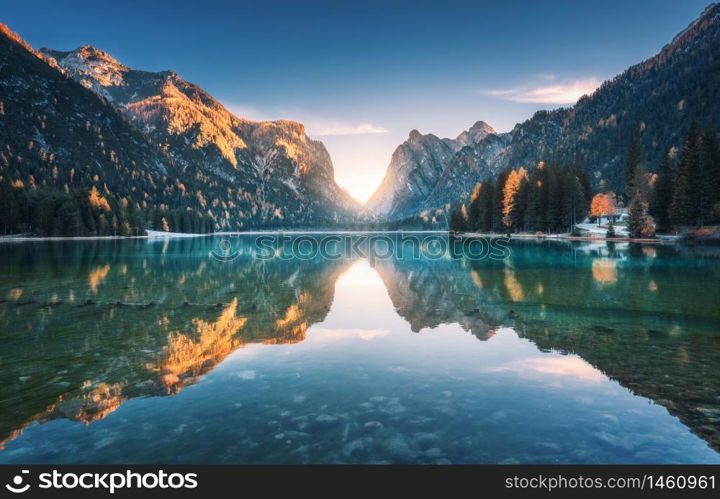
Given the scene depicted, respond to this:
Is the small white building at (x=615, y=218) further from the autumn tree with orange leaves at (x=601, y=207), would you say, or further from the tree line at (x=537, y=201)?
the tree line at (x=537, y=201)

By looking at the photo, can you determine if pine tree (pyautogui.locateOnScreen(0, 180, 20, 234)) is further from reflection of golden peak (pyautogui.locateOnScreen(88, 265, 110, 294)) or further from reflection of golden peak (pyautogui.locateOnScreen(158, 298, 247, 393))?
reflection of golden peak (pyautogui.locateOnScreen(158, 298, 247, 393))

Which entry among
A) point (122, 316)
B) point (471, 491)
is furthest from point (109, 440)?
point (122, 316)

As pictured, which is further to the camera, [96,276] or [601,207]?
[601,207]

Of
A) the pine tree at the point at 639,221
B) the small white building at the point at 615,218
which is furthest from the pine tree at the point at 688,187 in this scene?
the small white building at the point at 615,218

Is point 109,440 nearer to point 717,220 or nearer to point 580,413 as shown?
point 580,413

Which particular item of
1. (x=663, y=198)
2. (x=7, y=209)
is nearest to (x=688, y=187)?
(x=663, y=198)

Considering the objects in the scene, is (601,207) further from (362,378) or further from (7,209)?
(7,209)

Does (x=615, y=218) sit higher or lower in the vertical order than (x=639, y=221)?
higher

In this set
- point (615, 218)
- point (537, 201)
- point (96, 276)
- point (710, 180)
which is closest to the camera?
point (96, 276)

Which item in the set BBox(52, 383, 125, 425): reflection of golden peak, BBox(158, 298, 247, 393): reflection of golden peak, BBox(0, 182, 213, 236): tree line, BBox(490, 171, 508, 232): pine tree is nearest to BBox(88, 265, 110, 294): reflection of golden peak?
BBox(158, 298, 247, 393): reflection of golden peak

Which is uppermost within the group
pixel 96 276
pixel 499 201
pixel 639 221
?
pixel 499 201
